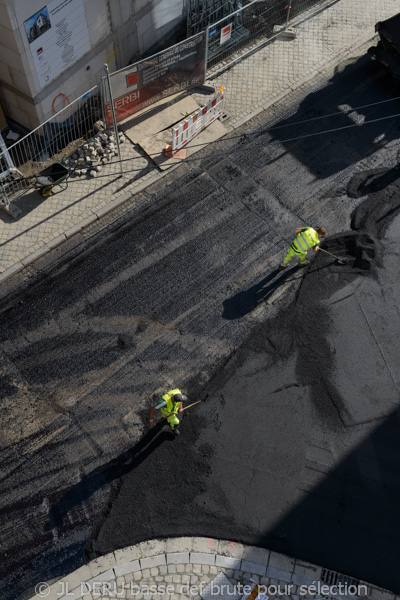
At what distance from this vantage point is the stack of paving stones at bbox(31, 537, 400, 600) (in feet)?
33.5

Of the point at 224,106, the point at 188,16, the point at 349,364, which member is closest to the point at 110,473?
the point at 349,364

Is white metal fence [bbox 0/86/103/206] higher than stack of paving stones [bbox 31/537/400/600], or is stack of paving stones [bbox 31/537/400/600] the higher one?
white metal fence [bbox 0/86/103/206]

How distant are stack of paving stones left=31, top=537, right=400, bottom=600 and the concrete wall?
1113 cm

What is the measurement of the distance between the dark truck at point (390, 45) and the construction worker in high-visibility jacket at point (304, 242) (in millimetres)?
6923

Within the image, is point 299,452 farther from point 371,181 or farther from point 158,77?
point 158,77

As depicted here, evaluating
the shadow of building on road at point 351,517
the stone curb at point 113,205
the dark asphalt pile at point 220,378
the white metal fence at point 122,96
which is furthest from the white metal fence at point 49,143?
the shadow of building on road at point 351,517

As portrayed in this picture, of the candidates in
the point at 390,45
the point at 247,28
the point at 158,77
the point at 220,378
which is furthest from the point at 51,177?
the point at 390,45

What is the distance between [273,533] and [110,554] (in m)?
3.12

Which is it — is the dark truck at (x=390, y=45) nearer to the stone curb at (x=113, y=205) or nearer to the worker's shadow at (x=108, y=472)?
the stone curb at (x=113, y=205)

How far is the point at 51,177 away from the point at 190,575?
10.0 metres

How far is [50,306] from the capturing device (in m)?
13.0

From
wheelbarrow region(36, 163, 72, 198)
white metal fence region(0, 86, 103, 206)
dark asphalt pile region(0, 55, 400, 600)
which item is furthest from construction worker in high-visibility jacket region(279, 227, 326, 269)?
white metal fence region(0, 86, 103, 206)

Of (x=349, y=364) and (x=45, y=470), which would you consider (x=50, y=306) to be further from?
(x=349, y=364)

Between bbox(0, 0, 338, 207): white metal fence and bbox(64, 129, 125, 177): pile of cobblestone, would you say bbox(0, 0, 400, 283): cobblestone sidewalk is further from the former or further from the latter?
bbox(0, 0, 338, 207): white metal fence
